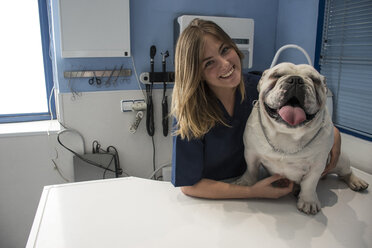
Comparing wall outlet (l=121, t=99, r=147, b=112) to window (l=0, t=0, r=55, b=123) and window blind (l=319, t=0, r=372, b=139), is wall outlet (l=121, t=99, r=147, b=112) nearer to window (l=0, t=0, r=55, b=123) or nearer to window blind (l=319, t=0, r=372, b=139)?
window (l=0, t=0, r=55, b=123)

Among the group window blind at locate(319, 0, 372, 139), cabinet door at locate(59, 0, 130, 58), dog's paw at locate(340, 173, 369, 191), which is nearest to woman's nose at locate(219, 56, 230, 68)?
dog's paw at locate(340, 173, 369, 191)

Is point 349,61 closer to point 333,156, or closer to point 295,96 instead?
point 333,156

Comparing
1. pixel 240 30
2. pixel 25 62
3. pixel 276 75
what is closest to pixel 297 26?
pixel 240 30

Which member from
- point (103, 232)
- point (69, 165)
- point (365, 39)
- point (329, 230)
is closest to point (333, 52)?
point (365, 39)

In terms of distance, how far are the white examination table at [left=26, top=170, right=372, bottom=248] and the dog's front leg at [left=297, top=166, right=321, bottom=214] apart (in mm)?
23

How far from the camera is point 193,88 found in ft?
3.38

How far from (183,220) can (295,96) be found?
491 millimetres

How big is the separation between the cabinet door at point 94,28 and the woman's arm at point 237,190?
1.21 metres

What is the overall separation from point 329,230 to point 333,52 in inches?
48.3

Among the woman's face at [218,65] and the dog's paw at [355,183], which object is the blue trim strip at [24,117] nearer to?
the woman's face at [218,65]

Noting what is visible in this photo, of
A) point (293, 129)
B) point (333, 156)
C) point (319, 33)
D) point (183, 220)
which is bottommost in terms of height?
point (183, 220)

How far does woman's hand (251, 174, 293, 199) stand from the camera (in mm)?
1027

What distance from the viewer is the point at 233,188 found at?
3.44 ft

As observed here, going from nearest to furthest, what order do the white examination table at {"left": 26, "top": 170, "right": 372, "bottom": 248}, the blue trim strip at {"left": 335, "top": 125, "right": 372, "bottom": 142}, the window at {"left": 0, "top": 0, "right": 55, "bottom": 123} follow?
1. the white examination table at {"left": 26, "top": 170, "right": 372, "bottom": 248}
2. the blue trim strip at {"left": 335, "top": 125, "right": 372, "bottom": 142}
3. the window at {"left": 0, "top": 0, "right": 55, "bottom": 123}
